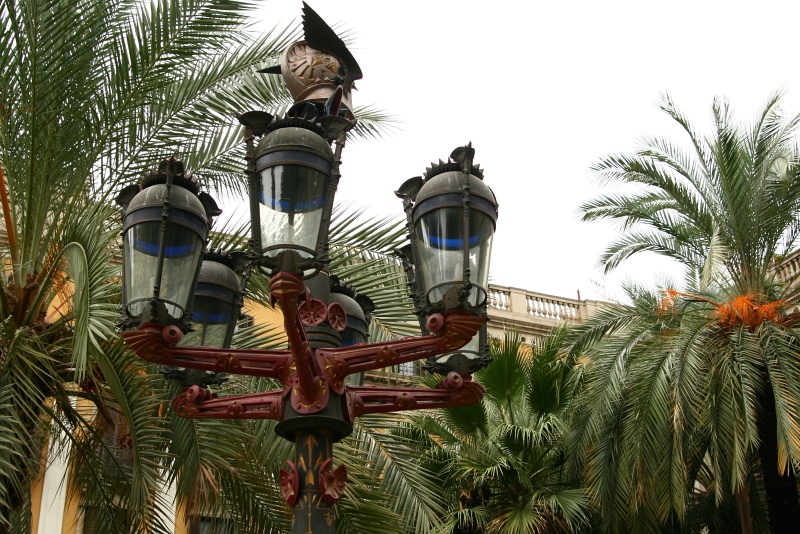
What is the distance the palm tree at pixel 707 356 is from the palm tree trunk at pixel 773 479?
1 centimetres

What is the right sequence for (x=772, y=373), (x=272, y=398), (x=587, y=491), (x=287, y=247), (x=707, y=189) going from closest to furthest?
(x=287, y=247), (x=272, y=398), (x=772, y=373), (x=587, y=491), (x=707, y=189)

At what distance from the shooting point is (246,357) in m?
4.55

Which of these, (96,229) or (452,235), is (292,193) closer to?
(452,235)

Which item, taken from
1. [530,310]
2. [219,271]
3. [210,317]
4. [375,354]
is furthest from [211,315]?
[530,310]

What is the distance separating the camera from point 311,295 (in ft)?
15.8

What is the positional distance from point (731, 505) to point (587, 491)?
368 centimetres

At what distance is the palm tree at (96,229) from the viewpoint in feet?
24.1

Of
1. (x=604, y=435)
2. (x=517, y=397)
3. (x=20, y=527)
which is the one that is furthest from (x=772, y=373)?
(x=20, y=527)

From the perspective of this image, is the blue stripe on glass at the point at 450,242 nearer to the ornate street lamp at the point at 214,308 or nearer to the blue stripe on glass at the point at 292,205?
the blue stripe on glass at the point at 292,205

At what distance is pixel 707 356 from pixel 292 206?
9.65 metres

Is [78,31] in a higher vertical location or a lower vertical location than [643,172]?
lower

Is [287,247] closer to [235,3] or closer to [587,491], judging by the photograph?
[235,3]

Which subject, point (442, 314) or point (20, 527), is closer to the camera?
point (442, 314)

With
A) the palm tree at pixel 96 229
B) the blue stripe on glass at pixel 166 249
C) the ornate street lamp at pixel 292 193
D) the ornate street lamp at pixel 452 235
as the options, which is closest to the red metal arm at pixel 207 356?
the blue stripe on glass at pixel 166 249
